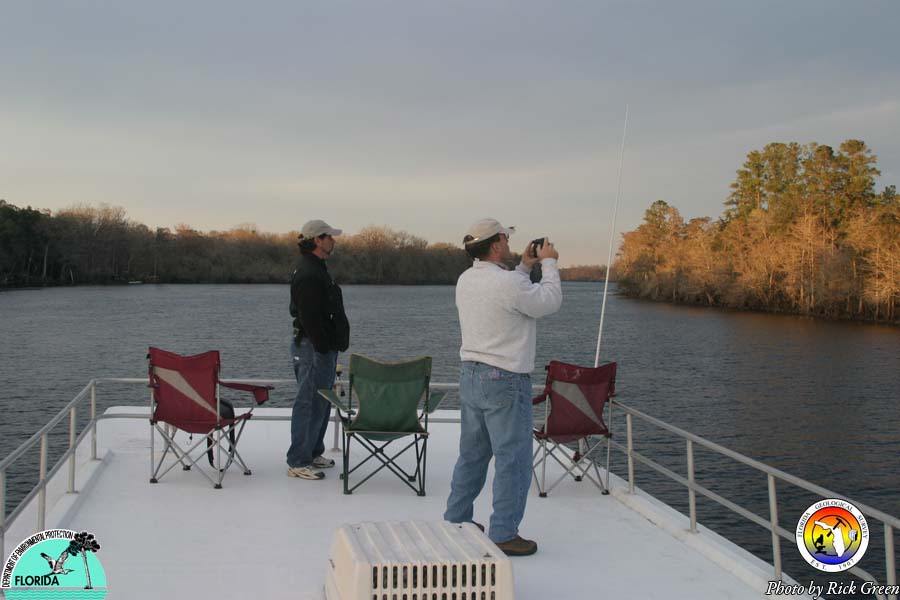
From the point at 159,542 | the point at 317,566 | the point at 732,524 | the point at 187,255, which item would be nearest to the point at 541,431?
the point at 317,566

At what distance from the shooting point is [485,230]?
14.4ft

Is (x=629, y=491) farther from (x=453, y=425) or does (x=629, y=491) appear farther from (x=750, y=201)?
(x=750, y=201)

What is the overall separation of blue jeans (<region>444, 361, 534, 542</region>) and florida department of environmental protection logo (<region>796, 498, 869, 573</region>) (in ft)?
4.75

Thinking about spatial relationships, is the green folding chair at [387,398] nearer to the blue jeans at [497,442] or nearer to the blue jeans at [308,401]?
the blue jeans at [308,401]

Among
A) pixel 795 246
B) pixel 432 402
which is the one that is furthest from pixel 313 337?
pixel 795 246

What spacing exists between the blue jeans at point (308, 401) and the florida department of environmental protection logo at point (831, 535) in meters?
3.34

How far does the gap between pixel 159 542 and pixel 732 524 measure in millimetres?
8884

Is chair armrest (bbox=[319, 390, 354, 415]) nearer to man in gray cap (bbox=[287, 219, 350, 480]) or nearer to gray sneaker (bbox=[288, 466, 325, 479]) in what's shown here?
man in gray cap (bbox=[287, 219, 350, 480])

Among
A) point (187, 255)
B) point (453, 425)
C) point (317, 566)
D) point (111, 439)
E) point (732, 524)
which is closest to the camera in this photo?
point (317, 566)

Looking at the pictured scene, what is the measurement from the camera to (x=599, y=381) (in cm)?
608

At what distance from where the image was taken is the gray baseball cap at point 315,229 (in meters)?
5.99

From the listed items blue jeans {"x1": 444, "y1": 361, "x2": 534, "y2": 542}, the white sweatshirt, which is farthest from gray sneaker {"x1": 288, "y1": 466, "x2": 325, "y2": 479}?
the white sweatshirt

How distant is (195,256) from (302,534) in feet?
493

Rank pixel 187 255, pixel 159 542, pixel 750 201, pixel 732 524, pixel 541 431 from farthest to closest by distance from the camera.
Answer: pixel 187 255 → pixel 750 201 → pixel 732 524 → pixel 541 431 → pixel 159 542
